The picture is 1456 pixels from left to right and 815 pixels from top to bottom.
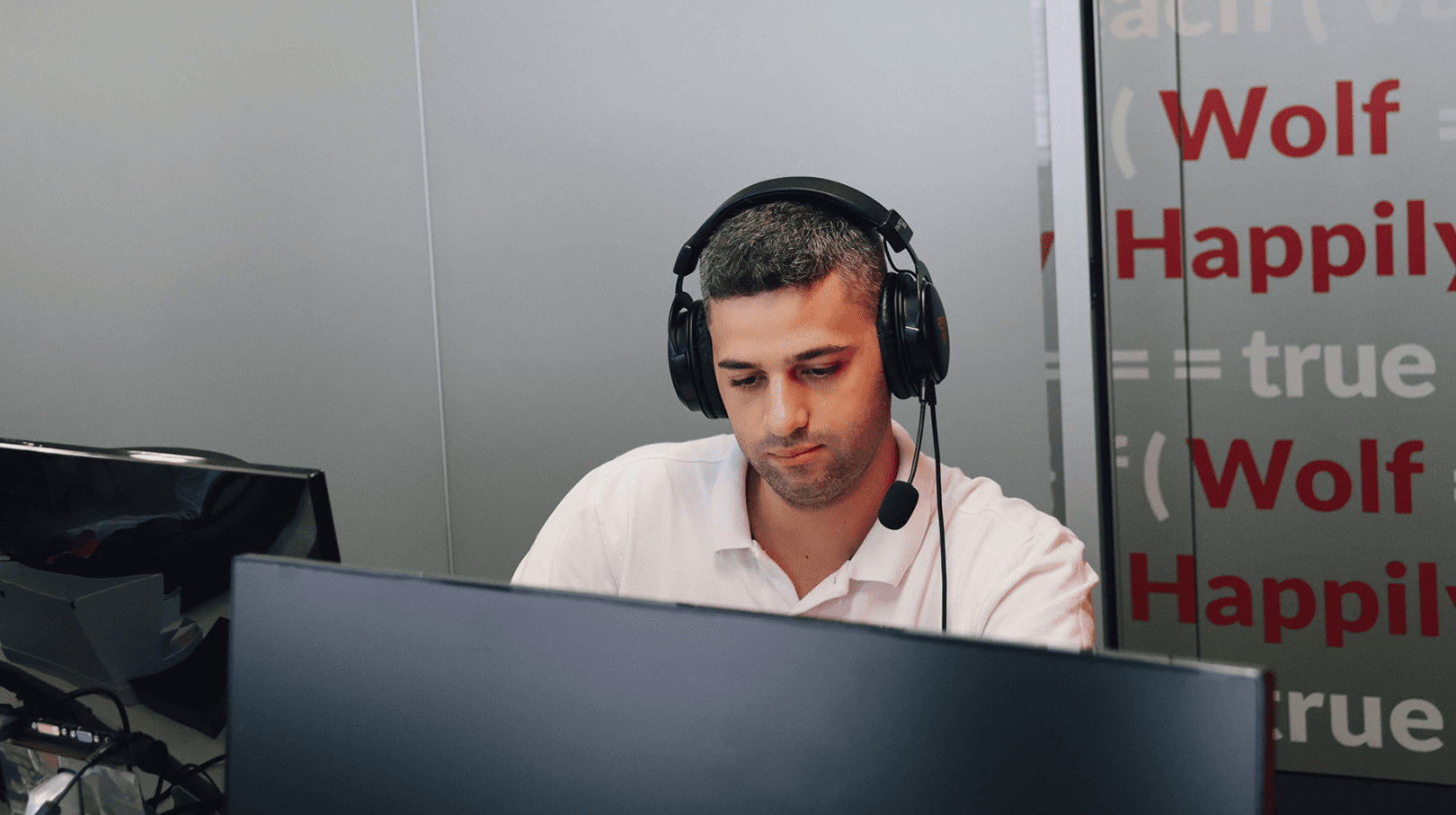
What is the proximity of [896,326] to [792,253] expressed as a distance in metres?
0.13

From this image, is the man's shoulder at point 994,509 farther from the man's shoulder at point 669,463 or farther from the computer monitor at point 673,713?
the computer monitor at point 673,713

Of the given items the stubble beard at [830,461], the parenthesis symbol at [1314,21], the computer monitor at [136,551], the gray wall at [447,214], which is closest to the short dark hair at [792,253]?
the stubble beard at [830,461]

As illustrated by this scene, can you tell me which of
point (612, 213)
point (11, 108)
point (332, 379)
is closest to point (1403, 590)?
point (612, 213)

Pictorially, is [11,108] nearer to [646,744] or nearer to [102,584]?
[102,584]

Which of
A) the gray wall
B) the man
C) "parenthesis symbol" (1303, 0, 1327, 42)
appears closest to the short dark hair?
the man

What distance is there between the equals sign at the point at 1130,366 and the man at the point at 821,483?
1.03 m

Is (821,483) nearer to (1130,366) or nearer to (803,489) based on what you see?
(803,489)

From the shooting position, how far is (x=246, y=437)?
2.80 meters

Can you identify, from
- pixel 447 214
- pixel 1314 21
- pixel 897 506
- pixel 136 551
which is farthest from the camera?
pixel 447 214

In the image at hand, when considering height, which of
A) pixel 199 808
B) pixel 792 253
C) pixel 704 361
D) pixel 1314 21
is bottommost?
pixel 199 808

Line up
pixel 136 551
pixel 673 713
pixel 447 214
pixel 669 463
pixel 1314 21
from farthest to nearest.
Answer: pixel 447 214
pixel 1314 21
pixel 669 463
pixel 136 551
pixel 673 713

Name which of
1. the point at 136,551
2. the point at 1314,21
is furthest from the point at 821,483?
the point at 1314,21

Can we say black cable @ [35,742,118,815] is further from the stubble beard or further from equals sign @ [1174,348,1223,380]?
equals sign @ [1174,348,1223,380]

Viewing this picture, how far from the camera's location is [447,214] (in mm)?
2596
